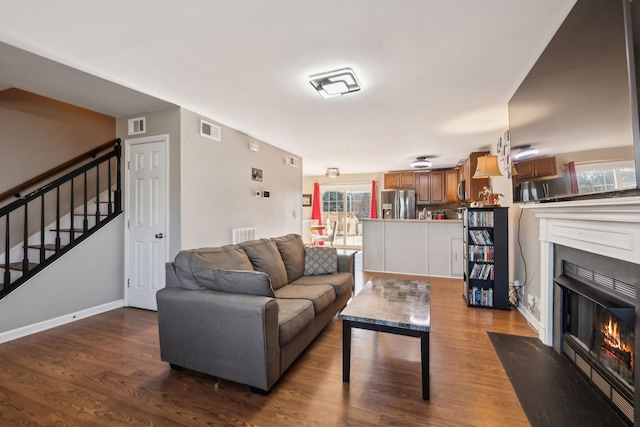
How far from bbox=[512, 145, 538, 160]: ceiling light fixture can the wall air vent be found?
410cm

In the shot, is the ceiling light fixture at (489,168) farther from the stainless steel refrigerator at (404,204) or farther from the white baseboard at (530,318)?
the stainless steel refrigerator at (404,204)

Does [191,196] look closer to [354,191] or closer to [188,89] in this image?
[188,89]

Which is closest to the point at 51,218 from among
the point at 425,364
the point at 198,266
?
the point at 198,266

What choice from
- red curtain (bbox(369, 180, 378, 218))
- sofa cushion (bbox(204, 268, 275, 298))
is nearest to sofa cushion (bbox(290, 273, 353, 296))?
sofa cushion (bbox(204, 268, 275, 298))

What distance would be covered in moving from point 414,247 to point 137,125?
15.5 feet

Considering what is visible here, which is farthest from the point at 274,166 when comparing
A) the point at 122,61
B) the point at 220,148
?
the point at 122,61

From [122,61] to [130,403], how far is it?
8.31 feet

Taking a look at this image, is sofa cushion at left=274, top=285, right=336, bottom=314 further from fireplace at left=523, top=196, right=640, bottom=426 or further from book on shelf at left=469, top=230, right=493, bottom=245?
book on shelf at left=469, top=230, right=493, bottom=245

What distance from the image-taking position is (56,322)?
2953 mm

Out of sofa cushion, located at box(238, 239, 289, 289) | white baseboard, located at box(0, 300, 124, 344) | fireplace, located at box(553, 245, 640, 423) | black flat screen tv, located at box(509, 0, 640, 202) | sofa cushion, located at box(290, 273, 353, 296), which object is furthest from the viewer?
sofa cushion, located at box(290, 273, 353, 296)

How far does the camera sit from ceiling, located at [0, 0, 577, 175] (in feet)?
5.70

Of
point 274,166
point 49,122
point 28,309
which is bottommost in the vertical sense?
point 28,309

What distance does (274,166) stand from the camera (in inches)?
202

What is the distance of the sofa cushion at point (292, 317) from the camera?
1.94 metres
